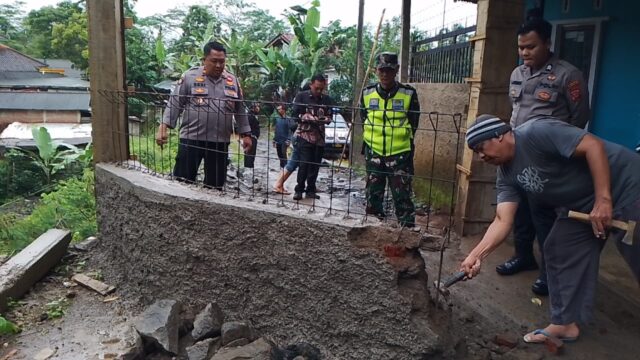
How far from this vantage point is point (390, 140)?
12.3 ft

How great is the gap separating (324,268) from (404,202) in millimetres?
984

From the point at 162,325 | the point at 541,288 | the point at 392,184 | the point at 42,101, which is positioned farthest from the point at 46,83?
the point at 541,288

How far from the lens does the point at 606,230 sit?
2.49 meters

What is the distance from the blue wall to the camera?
4.80 metres

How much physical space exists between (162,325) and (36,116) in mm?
18012

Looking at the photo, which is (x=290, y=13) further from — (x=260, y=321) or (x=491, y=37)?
(x=260, y=321)

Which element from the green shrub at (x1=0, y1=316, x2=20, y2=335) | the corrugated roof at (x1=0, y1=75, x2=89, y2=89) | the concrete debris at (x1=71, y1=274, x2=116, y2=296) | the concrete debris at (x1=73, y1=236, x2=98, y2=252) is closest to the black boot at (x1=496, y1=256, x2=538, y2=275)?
the concrete debris at (x1=71, y1=274, x2=116, y2=296)

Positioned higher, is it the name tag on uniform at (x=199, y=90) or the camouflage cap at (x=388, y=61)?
the camouflage cap at (x=388, y=61)

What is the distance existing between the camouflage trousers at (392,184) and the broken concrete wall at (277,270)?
0.79 metres

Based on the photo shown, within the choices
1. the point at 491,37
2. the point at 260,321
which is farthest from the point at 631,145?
the point at 260,321

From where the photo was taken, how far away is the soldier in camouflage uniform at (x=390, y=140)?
3703 mm

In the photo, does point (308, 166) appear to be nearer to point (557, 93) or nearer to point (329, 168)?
point (329, 168)

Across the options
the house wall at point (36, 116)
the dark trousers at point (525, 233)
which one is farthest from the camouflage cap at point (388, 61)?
the house wall at point (36, 116)

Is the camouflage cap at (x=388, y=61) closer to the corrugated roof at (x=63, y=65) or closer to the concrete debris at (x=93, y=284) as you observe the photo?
the concrete debris at (x=93, y=284)
